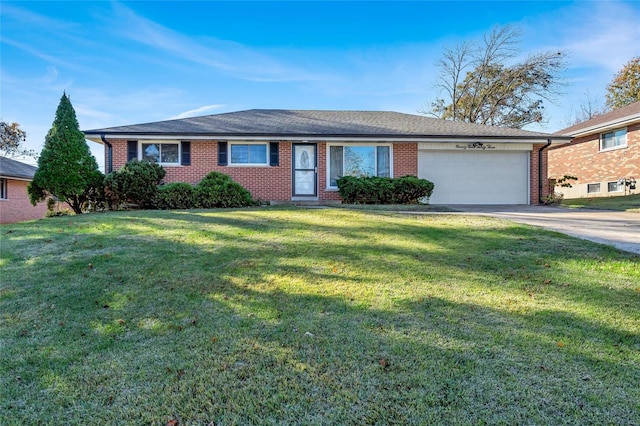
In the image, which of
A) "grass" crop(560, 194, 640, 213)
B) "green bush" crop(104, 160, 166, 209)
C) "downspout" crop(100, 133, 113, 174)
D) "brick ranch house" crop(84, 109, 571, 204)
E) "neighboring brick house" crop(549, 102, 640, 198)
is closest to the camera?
"green bush" crop(104, 160, 166, 209)

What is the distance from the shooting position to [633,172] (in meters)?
16.8

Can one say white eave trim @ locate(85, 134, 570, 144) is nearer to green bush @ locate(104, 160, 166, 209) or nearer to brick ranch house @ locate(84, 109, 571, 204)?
brick ranch house @ locate(84, 109, 571, 204)

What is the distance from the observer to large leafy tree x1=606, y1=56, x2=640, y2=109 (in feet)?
89.8

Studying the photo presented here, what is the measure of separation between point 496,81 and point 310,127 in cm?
2042

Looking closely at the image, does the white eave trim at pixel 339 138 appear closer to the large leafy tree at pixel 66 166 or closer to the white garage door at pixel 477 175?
the white garage door at pixel 477 175

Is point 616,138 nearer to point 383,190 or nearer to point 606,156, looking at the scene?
point 606,156

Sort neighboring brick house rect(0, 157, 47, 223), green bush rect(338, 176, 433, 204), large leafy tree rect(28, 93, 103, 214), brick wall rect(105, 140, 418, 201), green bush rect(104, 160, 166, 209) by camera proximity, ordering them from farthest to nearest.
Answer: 1. neighboring brick house rect(0, 157, 47, 223)
2. brick wall rect(105, 140, 418, 201)
3. green bush rect(338, 176, 433, 204)
4. green bush rect(104, 160, 166, 209)
5. large leafy tree rect(28, 93, 103, 214)

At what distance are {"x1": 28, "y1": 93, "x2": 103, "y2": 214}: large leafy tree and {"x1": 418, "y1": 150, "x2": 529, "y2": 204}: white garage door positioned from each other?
37.6 ft

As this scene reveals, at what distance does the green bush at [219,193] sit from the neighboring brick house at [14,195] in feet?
43.9

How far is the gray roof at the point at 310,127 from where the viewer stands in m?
12.9

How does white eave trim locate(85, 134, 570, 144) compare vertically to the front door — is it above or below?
above

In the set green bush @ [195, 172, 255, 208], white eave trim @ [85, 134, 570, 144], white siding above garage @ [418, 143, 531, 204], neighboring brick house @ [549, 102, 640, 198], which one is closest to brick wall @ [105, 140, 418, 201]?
white eave trim @ [85, 134, 570, 144]

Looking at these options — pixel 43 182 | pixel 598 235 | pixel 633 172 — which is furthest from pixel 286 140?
pixel 633 172

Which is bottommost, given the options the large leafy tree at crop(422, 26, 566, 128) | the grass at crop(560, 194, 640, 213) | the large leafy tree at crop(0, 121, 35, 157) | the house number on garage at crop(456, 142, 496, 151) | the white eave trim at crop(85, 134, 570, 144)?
the grass at crop(560, 194, 640, 213)
